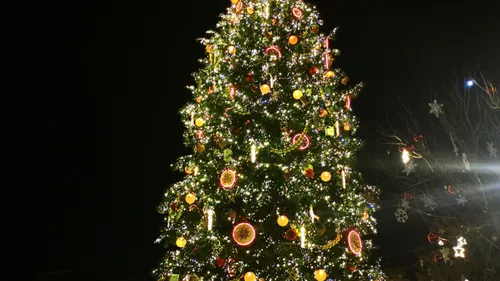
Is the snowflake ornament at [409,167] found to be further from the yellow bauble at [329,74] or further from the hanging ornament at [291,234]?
the hanging ornament at [291,234]

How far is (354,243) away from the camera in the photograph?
189 inches

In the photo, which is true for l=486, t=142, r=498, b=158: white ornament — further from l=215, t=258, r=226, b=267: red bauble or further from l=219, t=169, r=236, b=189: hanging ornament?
l=215, t=258, r=226, b=267: red bauble

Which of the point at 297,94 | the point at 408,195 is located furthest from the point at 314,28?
the point at 408,195

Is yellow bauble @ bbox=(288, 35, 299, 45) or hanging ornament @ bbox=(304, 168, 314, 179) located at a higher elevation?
yellow bauble @ bbox=(288, 35, 299, 45)

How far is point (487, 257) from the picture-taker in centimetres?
798

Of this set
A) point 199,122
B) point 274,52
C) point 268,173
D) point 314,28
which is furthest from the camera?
point 314,28

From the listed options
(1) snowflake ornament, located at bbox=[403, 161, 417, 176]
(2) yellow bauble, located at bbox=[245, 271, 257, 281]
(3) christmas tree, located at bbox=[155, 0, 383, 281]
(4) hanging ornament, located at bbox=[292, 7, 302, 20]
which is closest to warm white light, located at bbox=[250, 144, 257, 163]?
(3) christmas tree, located at bbox=[155, 0, 383, 281]

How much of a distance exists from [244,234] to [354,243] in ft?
4.76

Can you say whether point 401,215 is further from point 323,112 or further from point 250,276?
point 250,276

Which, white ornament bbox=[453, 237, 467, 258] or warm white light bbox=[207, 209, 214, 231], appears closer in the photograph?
warm white light bbox=[207, 209, 214, 231]

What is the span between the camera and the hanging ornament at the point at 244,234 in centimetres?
450

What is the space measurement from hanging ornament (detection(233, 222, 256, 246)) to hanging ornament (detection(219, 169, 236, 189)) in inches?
21.3

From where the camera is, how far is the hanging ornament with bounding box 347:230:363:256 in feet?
15.6

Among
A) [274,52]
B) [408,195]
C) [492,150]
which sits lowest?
[408,195]
